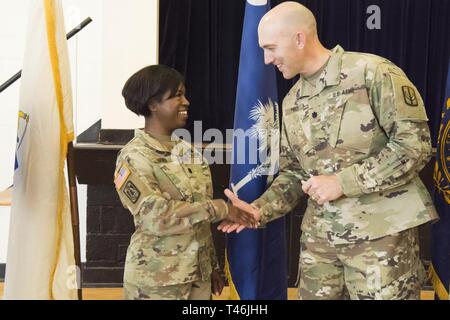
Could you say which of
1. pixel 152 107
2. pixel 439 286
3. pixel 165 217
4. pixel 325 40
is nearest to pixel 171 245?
pixel 165 217

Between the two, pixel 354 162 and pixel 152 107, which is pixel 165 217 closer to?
pixel 152 107

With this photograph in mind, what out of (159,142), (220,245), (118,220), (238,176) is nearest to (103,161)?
(118,220)

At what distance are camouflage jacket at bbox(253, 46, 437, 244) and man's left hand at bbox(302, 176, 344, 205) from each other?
0.07 ft

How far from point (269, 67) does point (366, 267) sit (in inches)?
38.4

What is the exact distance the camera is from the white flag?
2252 mm

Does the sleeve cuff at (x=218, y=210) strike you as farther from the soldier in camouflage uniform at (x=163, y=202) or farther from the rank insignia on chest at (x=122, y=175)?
the rank insignia on chest at (x=122, y=175)

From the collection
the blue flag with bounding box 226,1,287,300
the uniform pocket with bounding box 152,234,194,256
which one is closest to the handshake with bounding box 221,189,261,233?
the uniform pocket with bounding box 152,234,194,256

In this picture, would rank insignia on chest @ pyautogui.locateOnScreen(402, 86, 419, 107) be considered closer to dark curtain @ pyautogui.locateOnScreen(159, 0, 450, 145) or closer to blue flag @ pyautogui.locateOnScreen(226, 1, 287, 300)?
blue flag @ pyautogui.locateOnScreen(226, 1, 287, 300)

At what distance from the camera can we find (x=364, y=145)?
1.86 meters

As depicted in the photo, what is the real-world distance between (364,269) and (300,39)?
77cm

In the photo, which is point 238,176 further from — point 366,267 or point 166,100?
point 366,267

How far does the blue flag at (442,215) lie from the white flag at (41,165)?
1.46 metres

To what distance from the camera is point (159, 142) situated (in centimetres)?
198

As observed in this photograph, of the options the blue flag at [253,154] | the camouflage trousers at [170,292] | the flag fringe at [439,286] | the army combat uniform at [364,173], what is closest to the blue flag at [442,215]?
the flag fringe at [439,286]
